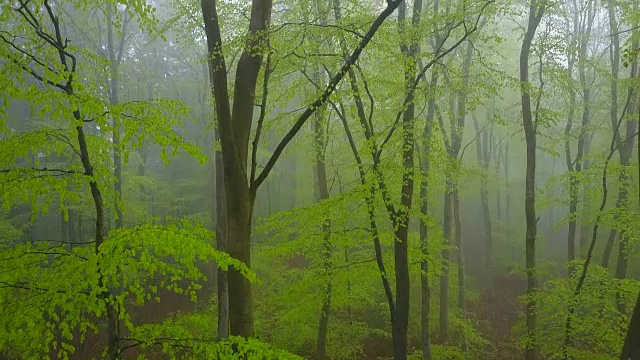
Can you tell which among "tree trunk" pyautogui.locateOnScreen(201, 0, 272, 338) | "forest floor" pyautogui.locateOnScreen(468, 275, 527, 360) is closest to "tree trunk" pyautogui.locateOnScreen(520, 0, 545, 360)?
"forest floor" pyautogui.locateOnScreen(468, 275, 527, 360)

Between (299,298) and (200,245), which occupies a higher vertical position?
(200,245)

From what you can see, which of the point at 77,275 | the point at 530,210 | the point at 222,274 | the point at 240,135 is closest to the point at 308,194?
the point at 530,210

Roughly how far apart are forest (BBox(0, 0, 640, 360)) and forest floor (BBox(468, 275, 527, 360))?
109 millimetres

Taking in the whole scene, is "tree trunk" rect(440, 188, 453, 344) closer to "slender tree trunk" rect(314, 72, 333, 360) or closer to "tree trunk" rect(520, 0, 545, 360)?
"tree trunk" rect(520, 0, 545, 360)

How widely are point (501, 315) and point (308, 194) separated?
9653 mm

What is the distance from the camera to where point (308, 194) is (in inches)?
788

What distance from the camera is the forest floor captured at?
1395 centimetres

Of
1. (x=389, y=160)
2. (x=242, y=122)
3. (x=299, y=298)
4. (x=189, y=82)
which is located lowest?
(x=299, y=298)

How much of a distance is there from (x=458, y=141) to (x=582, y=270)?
486 cm

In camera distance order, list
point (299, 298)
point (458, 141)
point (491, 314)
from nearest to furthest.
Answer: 1. point (299, 298)
2. point (458, 141)
3. point (491, 314)

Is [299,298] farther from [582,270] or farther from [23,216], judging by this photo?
[23,216]

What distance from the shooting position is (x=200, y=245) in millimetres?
3408

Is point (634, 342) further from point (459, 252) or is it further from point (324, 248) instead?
point (459, 252)

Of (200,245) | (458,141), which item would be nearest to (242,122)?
(200,245)
